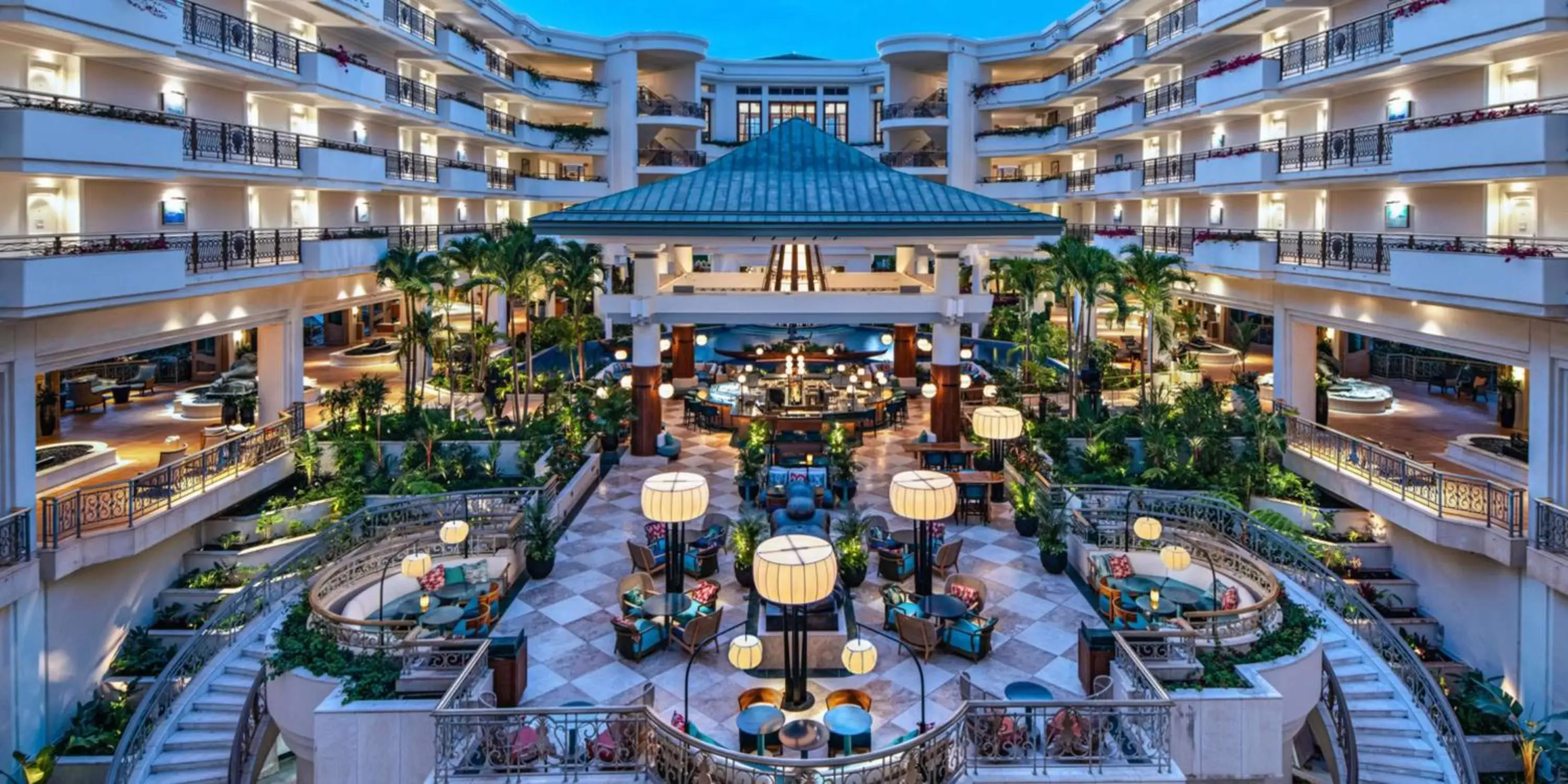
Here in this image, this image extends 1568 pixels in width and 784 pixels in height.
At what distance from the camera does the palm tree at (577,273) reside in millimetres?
31672

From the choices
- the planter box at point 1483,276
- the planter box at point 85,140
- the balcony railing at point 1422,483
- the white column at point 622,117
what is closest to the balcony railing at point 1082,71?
the white column at point 622,117

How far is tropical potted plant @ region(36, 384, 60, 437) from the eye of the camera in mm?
24719

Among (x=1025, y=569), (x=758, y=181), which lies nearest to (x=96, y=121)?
(x=758, y=181)

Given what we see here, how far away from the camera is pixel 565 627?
15.7m

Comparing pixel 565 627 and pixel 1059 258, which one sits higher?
pixel 1059 258

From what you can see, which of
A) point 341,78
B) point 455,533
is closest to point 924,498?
point 455,533

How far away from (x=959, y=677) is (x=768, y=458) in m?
12.0

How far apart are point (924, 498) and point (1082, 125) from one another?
105ft

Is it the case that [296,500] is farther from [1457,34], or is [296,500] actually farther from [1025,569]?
[1457,34]

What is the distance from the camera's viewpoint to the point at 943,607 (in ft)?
48.8

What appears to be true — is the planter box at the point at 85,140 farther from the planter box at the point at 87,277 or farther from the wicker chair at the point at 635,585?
the wicker chair at the point at 635,585

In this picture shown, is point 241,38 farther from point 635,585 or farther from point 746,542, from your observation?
point 746,542

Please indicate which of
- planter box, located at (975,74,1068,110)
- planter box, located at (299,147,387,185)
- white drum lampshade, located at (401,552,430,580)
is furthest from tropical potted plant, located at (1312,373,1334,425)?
planter box, located at (299,147,387,185)

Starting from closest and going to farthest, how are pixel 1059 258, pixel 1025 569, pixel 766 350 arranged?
1. pixel 1025 569
2. pixel 1059 258
3. pixel 766 350
